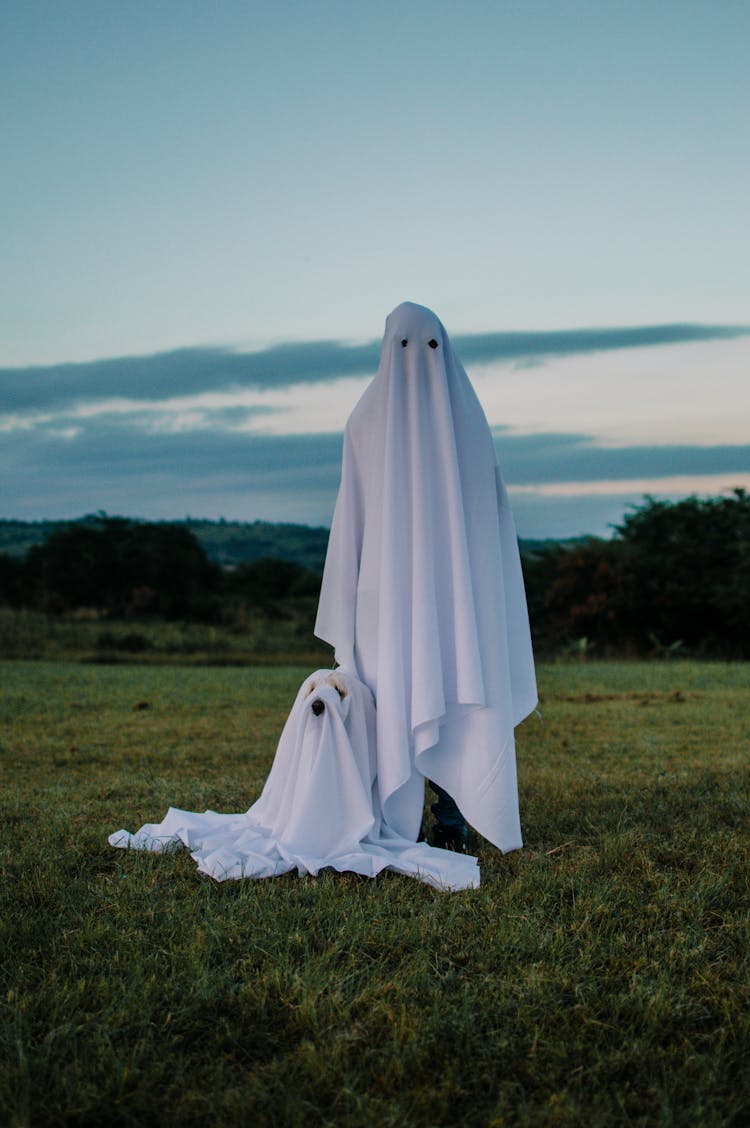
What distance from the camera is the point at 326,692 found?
4469mm

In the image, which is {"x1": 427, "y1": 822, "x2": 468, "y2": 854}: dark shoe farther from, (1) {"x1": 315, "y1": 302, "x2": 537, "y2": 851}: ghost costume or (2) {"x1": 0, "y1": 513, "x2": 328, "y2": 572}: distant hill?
(2) {"x1": 0, "y1": 513, "x2": 328, "y2": 572}: distant hill

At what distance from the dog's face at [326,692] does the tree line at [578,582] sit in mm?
19511

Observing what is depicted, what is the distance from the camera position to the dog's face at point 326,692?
14.6 feet

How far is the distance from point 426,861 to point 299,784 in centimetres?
70

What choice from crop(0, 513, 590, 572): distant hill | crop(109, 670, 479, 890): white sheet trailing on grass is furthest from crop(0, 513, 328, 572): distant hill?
crop(109, 670, 479, 890): white sheet trailing on grass

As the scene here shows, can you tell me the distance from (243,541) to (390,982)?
46.8m

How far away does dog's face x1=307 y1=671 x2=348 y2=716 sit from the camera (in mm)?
4453

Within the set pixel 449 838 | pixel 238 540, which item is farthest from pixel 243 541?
pixel 449 838

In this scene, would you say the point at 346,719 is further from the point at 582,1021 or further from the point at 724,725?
the point at 724,725

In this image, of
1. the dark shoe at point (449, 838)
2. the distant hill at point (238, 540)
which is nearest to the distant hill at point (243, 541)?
the distant hill at point (238, 540)

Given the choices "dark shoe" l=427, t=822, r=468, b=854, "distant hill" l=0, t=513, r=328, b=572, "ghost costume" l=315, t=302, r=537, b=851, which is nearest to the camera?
"ghost costume" l=315, t=302, r=537, b=851

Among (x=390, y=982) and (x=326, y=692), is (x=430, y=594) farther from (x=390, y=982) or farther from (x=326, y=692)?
(x=390, y=982)

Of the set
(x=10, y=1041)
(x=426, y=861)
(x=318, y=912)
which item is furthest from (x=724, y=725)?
(x=10, y=1041)

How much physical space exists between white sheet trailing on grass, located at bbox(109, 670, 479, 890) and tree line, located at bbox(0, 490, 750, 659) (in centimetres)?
1942
